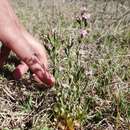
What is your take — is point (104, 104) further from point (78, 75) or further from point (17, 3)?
point (17, 3)

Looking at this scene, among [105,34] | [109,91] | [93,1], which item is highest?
[93,1]

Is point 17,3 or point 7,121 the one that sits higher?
point 17,3

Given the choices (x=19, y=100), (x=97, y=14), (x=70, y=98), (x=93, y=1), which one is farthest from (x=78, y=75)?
(x=93, y=1)

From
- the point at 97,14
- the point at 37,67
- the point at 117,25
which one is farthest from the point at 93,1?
the point at 37,67

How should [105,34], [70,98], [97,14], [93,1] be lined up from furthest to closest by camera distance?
[93,1] < [97,14] < [105,34] < [70,98]

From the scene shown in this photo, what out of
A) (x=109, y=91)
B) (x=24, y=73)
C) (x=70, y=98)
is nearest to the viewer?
(x=70, y=98)

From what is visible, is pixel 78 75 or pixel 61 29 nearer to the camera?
pixel 78 75

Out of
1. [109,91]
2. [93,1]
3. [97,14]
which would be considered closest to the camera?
[109,91]

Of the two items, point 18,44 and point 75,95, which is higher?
point 18,44

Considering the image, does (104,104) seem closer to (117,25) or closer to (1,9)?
(1,9)
